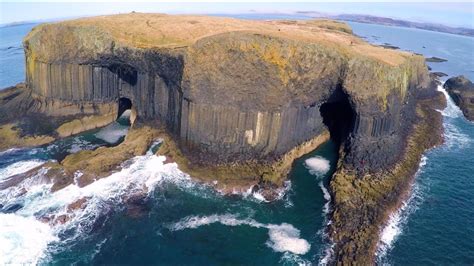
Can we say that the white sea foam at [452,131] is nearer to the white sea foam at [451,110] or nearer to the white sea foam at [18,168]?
the white sea foam at [451,110]

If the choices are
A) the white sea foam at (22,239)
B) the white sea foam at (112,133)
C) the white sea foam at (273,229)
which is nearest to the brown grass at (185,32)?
the white sea foam at (112,133)

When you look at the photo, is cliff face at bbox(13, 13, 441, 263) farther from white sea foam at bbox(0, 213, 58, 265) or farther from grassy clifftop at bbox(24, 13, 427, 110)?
white sea foam at bbox(0, 213, 58, 265)

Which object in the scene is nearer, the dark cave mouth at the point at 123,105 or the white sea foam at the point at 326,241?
the white sea foam at the point at 326,241

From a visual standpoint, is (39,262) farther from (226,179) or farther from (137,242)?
(226,179)

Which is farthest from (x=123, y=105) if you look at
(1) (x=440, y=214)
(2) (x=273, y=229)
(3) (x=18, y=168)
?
(1) (x=440, y=214)

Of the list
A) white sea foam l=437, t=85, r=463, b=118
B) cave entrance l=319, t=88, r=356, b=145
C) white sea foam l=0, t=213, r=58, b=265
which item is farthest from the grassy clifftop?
white sea foam l=437, t=85, r=463, b=118

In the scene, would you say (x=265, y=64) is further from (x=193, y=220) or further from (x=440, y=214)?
(x=440, y=214)
